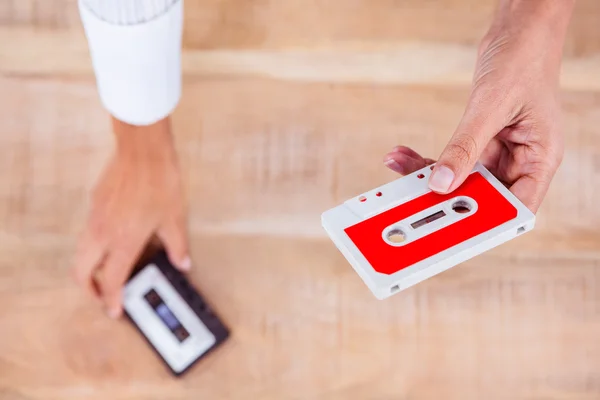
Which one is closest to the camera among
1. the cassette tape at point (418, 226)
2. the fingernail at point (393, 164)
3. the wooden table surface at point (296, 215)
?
the cassette tape at point (418, 226)

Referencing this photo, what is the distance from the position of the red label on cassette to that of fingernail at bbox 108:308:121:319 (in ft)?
1.17

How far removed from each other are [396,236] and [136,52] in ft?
0.93

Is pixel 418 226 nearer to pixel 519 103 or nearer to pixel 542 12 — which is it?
pixel 519 103

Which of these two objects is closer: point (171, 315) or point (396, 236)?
point (396, 236)

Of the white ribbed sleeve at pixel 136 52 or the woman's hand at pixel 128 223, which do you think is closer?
the white ribbed sleeve at pixel 136 52

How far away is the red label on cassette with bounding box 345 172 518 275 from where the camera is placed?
616 mm

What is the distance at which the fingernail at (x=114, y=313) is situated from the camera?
2.85 feet

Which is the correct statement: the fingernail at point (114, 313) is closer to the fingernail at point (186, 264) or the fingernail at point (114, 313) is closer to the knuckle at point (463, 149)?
the fingernail at point (186, 264)

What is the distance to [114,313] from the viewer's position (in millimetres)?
868

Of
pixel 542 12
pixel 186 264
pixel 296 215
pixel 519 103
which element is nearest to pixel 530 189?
pixel 519 103

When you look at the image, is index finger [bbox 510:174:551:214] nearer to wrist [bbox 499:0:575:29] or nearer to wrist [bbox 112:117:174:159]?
wrist [bbox 499:0:575:29]

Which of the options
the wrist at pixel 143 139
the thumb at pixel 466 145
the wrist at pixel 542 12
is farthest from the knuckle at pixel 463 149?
the wrist at pixel 143 139

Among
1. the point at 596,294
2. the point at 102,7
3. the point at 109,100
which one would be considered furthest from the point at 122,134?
the point at 596,294

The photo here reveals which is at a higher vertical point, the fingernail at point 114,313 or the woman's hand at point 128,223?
the woman's hand at point 128,223
